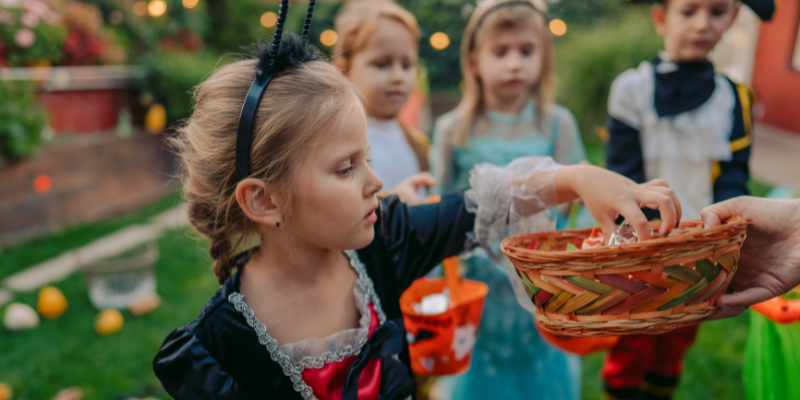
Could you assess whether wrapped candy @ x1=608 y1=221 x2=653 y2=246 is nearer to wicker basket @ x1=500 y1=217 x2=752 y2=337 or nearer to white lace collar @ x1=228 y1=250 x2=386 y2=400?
wicker basket @ x1=500 y1=217 x2=752 y2=337

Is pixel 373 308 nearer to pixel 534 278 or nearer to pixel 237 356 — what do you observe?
pixel 237 356

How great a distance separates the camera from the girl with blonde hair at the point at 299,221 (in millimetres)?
1190

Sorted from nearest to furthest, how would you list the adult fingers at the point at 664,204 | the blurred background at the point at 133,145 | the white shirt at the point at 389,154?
the adult fingers at the point at 664,204, the white shirt at the point at 389,154, the blurred background at the point at 133,145

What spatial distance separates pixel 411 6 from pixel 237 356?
3.83m

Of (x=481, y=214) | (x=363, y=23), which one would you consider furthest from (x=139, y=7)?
(x=481, y=214)

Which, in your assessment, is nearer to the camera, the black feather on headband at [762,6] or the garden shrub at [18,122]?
the black feather on headband at [762,6]

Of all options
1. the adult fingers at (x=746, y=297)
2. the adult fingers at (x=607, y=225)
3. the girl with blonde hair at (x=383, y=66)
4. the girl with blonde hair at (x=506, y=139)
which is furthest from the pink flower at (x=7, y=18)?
the adult fingers at (x=746, y=297)

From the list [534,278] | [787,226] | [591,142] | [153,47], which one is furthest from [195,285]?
[591,142]

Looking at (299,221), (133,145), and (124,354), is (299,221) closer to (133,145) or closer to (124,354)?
(124,354)

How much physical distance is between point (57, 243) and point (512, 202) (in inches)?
186

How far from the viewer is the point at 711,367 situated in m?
2.89

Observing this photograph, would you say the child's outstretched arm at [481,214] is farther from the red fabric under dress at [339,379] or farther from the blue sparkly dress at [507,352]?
the blue sparkly dress at [507,352]

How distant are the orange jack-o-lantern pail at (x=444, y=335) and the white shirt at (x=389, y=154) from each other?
90 cm

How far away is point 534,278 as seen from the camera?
3.64ft
